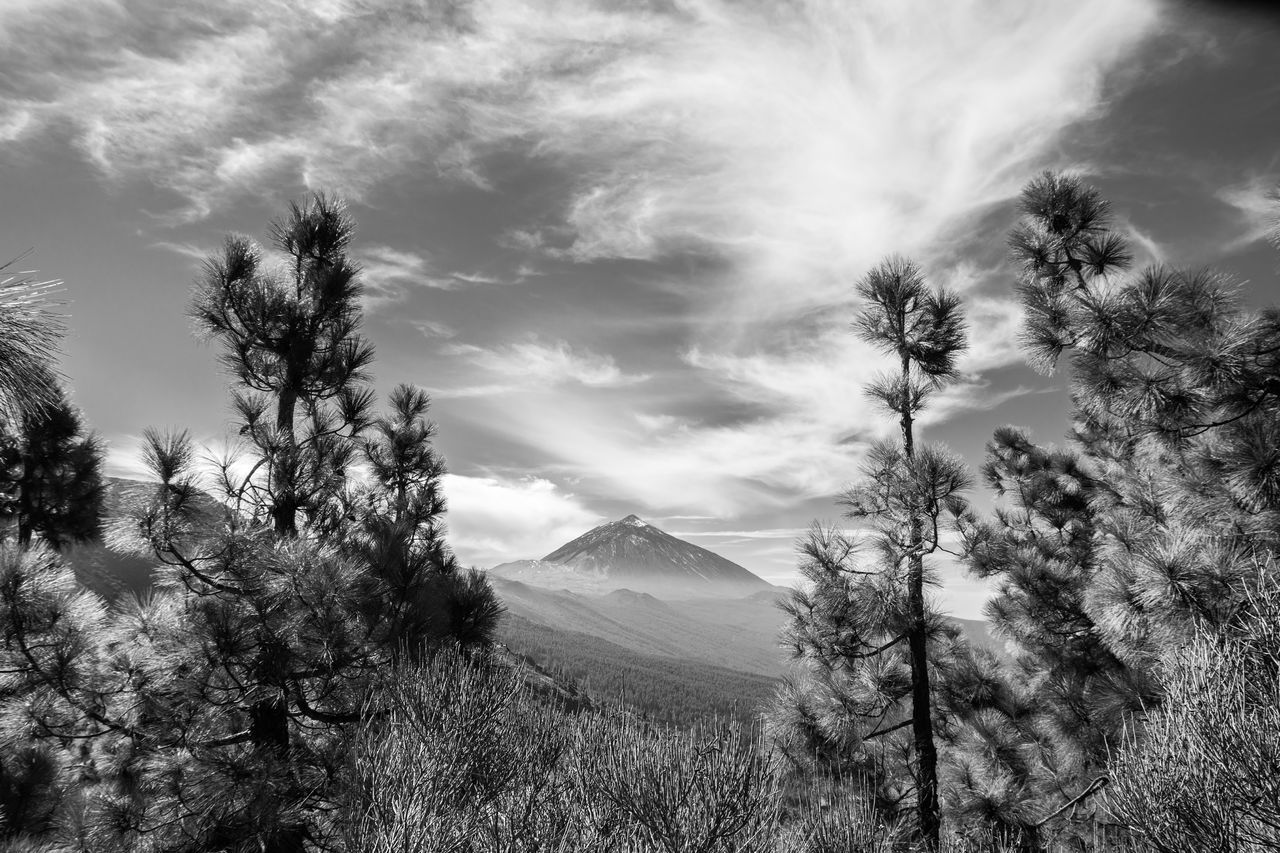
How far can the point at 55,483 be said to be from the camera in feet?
42.8

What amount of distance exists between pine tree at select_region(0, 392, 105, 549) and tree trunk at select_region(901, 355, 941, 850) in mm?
18000

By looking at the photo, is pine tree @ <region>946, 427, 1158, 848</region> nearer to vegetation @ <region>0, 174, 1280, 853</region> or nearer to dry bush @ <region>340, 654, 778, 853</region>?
vegetation @ <region>0, 174, 1280, 853</region>

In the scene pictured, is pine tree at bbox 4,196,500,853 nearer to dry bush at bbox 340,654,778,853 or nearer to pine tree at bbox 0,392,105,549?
dry bush at bbox 340,654,778,853

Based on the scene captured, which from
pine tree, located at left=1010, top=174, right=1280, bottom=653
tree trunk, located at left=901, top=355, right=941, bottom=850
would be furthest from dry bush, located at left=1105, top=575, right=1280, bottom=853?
tree trunk, located at left=901, top=355, right=941, bottom=850

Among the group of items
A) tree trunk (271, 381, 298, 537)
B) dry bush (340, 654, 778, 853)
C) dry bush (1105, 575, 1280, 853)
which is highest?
tree trunk (271, 381, 298, 537)

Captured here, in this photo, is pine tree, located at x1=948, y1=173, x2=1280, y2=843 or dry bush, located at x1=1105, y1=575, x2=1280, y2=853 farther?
pine tree, located at x1=948, y1=173, x2=1280, y2=843

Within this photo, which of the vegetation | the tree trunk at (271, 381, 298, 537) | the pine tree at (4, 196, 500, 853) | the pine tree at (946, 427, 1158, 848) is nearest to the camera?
the vegetation

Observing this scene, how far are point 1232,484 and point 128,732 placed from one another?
9.94 meters

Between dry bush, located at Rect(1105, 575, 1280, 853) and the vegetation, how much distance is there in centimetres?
2

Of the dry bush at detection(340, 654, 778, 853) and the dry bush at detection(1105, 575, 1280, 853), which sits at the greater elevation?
the dry bush at detection(1105, 575, 1280, 853)

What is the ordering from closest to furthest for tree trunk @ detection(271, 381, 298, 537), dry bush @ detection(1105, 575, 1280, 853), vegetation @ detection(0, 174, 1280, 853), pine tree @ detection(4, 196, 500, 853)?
1. dry bush @ detection(1105, 575, 1280, 853)
2. vegetation @ detection(0, 174, 1280, 853)
3. pine tree @ detection(4, 196, 500, 853)
4. tree trunk @ detection(271, 381, 298, 537)

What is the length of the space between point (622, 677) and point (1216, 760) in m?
3.87

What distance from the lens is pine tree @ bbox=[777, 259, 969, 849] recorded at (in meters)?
5.78

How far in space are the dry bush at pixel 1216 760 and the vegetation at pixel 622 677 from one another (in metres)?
0.02
